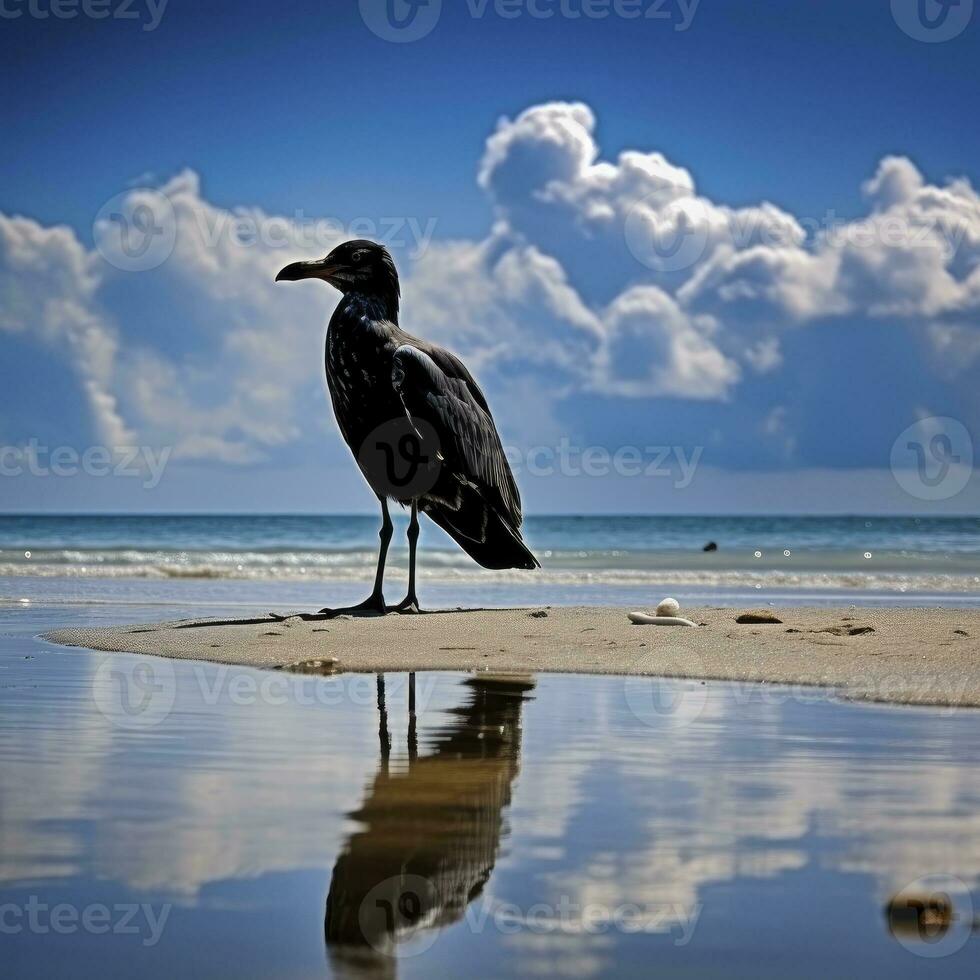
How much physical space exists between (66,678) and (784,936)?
15.2 ft

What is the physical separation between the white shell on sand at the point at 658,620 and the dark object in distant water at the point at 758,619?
1.35ft

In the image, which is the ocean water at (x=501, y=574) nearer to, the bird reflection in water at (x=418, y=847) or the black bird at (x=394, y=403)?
the black bird at (x=394, y=403)

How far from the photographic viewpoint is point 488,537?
10.5 meters

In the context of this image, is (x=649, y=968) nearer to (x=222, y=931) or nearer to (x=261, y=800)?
(x=222, y=931)

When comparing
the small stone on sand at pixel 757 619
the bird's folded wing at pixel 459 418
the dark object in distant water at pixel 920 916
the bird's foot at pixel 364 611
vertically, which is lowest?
the dark object in distant water at pixel 920 916

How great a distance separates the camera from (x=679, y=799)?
359 centimetres

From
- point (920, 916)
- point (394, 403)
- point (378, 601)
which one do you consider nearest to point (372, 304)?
point (394, 403)

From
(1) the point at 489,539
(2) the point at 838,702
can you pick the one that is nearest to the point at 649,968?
(2) the point at 838,702

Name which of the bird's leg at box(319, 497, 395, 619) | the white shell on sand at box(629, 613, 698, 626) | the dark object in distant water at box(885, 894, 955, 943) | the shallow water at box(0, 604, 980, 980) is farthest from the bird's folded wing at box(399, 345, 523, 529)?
the dark object in distant water at box(885, 894, 955, 943)

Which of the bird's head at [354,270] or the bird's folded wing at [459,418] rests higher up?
the bird's head at [354,270]

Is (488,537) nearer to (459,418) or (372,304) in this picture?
(459,418)

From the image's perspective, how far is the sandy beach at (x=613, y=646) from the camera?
6.62 metres

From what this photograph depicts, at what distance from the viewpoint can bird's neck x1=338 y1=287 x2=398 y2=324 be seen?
9.50m

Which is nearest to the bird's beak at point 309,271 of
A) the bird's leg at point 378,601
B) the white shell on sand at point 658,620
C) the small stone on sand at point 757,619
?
the bird's leg at point 378,601
